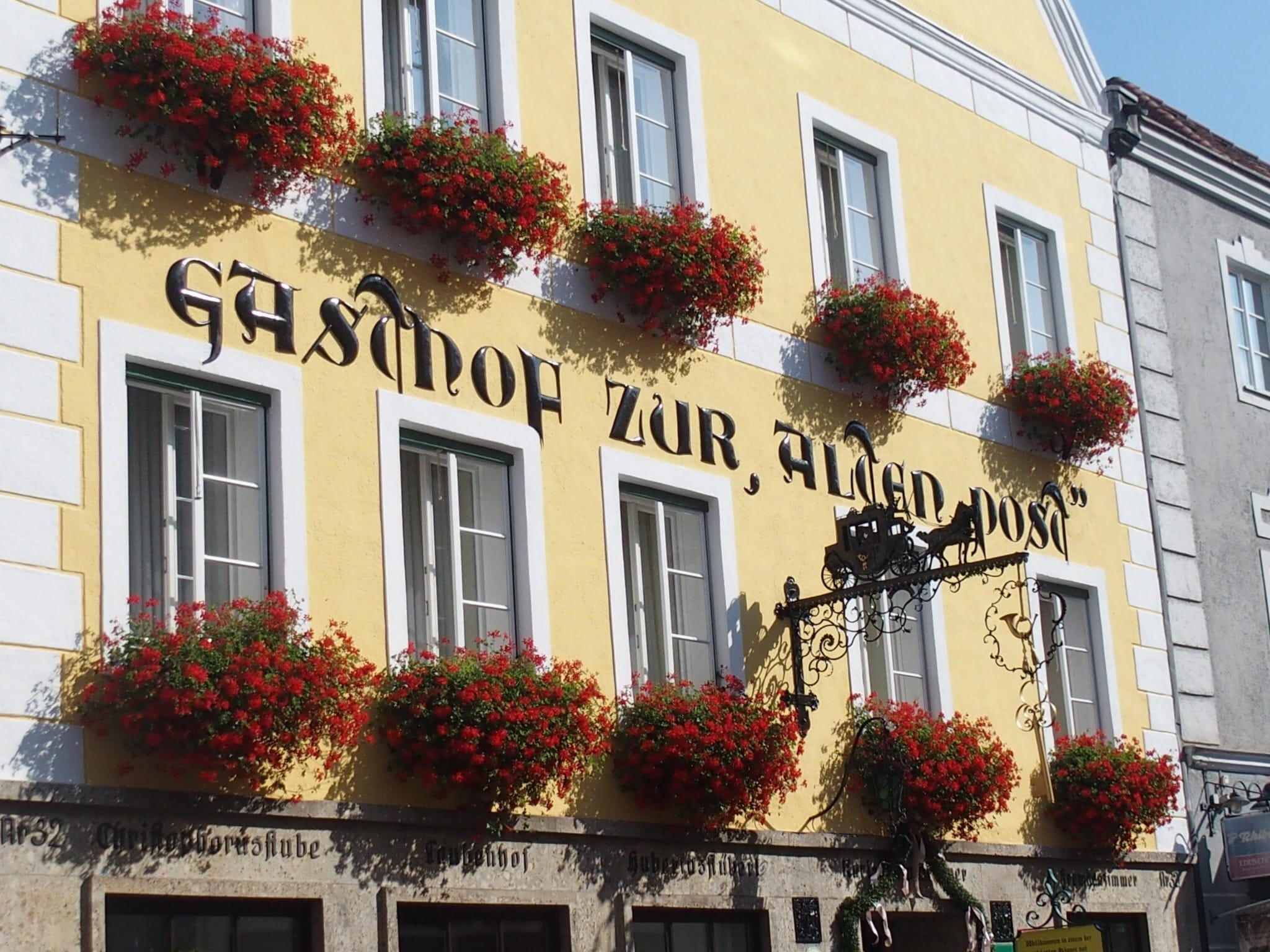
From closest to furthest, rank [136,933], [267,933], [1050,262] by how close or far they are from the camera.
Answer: [136,933] < [267,933] < [1050,262]

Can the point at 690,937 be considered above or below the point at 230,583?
below

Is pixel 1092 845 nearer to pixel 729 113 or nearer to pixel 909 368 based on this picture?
pixel 909 368

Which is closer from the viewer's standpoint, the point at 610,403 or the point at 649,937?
the point at 649,937

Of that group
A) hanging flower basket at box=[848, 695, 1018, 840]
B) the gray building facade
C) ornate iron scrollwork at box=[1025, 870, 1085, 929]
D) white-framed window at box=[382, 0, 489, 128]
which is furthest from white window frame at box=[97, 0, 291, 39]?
the gray building facade

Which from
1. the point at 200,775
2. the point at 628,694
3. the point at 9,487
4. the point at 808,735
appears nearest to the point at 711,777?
the point at 628,694

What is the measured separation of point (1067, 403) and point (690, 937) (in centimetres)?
577

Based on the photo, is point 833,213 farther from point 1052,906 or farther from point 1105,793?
point 1052,906

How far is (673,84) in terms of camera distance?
14.0m

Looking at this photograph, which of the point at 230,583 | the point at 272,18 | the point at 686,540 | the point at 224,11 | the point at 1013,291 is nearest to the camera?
the point at 230,583

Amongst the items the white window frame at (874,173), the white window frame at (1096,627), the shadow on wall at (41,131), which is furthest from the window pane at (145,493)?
the white window frame at (1096,627)

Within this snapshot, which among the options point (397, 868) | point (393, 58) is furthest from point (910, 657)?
point (393, 58)

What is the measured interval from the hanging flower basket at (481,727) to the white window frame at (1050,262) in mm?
6619

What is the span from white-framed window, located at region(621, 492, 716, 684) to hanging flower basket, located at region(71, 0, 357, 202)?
3.17 metres

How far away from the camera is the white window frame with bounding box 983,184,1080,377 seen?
16125 mm
